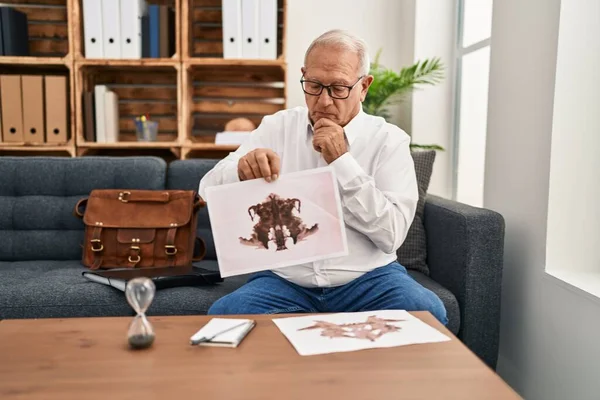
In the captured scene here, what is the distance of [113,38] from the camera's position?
9.06 feet

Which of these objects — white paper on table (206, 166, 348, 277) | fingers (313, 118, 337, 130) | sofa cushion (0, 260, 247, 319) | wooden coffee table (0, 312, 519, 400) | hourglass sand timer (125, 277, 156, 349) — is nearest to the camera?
wooden coffee table (0, 312, 519, 400)

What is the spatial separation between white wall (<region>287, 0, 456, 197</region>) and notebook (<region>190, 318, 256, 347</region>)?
2042 millimetres

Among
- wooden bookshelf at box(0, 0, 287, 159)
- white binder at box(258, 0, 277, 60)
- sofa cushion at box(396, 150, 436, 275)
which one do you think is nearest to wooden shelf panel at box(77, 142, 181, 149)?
wooden bookshelf at box(0, 0, 287, 159)

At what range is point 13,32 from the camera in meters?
2.84

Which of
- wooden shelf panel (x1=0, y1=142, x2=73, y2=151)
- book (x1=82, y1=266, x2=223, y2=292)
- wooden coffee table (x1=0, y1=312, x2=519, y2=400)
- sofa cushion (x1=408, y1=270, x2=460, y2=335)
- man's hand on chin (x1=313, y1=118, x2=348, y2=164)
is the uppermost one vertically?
man's hand on chin (x1=313, y1=118, x2=348, y2=164)

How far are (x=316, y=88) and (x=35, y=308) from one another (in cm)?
107

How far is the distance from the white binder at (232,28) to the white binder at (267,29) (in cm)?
10

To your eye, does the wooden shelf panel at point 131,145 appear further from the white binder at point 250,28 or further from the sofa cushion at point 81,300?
the sofa cushion at point 81,300

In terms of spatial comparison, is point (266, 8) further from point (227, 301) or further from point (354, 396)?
point (354, 396)

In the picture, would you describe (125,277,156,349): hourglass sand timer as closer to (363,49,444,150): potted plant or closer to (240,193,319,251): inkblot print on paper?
(240,193,319,251): inkblot print on paper

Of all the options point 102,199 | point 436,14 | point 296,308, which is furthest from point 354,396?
point 436,14

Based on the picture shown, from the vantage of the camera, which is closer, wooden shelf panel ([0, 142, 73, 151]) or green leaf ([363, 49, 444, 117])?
green leaf ([363, 49, 444, 117])

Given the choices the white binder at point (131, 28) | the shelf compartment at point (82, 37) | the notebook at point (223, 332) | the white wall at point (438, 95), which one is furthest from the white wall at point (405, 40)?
the notebook at point (223, 332)

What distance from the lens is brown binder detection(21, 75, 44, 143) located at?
109 inches
